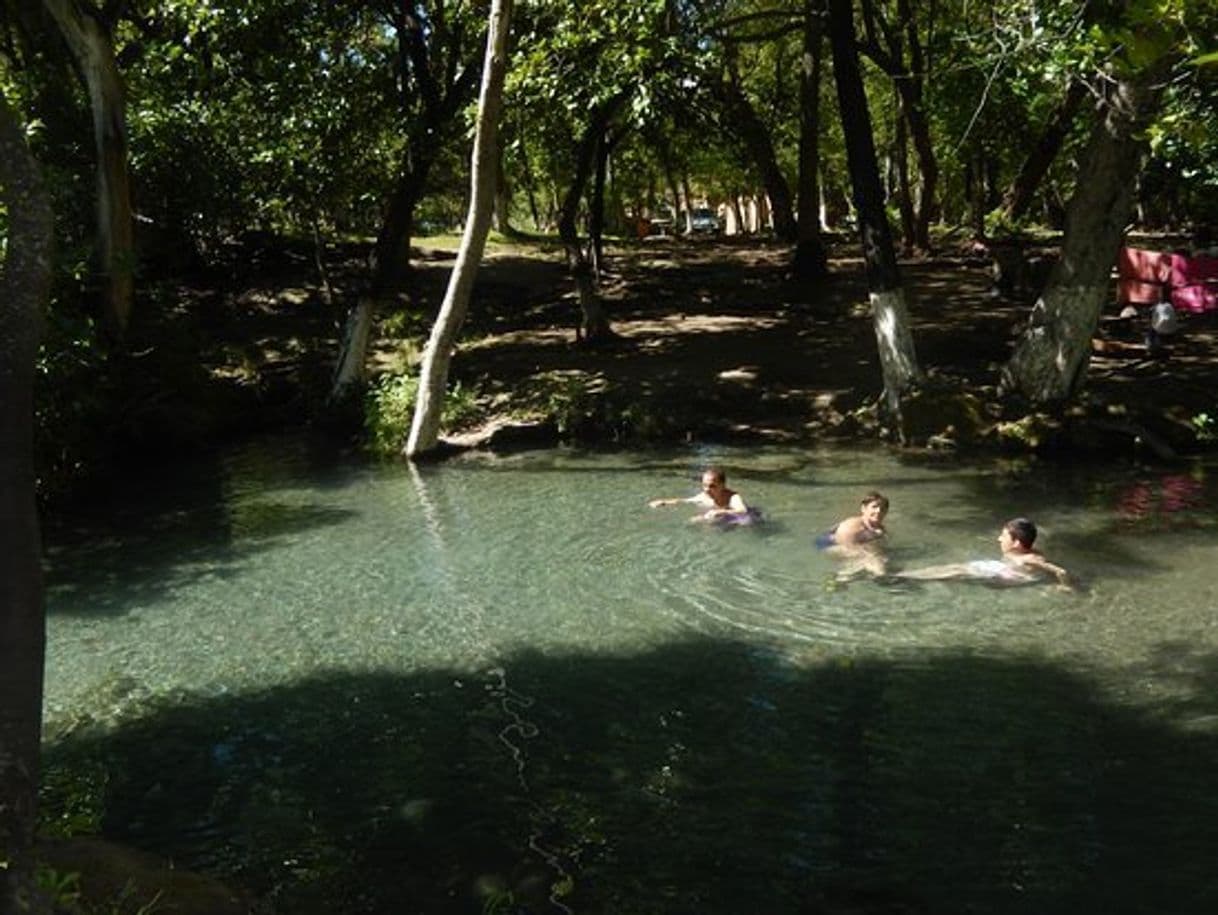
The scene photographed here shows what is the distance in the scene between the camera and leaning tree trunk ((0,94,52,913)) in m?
4.18

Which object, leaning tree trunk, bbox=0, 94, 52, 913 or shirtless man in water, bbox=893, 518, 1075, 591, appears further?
shirtless man in water, bbox=893, 518, 1075, 591

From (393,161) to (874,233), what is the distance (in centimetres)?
955

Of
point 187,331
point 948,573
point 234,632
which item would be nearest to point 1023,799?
point 948,573

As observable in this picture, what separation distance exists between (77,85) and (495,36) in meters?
11.5

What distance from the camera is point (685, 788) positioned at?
288 inches

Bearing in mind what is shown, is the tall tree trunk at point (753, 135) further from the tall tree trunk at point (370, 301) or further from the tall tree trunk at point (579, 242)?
the tall tree trunk at point (370, 301)

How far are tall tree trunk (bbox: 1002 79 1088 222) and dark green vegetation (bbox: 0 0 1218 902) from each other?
134 millimetres

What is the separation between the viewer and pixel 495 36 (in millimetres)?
14875

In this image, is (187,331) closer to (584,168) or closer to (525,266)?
(584,168)

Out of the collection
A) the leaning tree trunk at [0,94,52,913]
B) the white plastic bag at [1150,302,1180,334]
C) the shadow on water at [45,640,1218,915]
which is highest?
the leaning tree trunk at [0,94,52,913]

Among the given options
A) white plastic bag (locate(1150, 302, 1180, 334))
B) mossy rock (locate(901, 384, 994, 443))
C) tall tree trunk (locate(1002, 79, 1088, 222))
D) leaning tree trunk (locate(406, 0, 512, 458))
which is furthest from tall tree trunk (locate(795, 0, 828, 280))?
leaning tree trunk (locate(406, 0, 512, 458))

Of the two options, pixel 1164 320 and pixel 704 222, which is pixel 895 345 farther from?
pixel 704 222

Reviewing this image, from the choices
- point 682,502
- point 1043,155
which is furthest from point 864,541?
point 1043,155

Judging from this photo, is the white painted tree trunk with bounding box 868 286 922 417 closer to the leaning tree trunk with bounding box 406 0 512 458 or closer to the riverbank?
the riverbank
